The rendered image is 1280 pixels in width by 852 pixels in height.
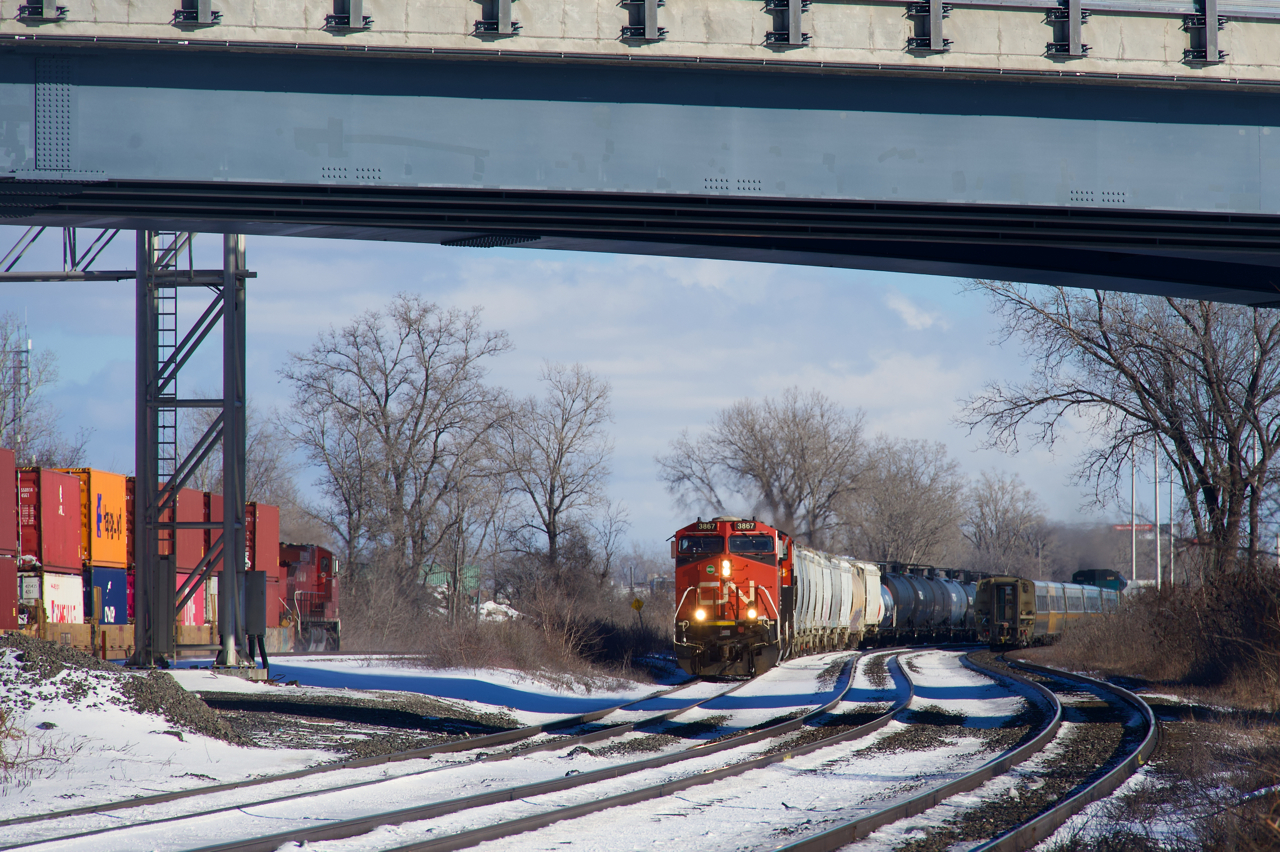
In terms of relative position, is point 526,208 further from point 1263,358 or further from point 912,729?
point 1263,358

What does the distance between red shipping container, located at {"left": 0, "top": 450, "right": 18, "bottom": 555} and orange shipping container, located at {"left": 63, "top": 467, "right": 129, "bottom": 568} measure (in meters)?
2.98

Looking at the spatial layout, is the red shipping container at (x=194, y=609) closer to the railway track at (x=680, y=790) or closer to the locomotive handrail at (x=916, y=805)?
the railway track at (x=680, y=790)

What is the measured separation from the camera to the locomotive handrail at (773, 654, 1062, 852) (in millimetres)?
7922

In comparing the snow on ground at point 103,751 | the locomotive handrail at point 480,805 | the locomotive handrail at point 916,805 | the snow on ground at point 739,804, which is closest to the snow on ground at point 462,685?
the snow on ground at point 103,751

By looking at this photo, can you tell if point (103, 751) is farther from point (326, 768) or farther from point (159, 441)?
point (159, 441)

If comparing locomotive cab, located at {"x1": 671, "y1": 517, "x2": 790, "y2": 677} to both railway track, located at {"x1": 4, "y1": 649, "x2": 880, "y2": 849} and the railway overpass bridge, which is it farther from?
the railway overpass bridge

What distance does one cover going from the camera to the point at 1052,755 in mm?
13086

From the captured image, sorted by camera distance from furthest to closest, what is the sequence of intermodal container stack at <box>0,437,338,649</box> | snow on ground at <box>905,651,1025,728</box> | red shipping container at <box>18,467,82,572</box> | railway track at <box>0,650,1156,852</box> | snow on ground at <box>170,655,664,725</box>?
red shipping container at <box>18,467,82,572</box>
intermodal container stack at <box>0,437,338,649</box>
snow on ground at <box>170,655,664,725</box>
snow on ground at <box>905,651,1025,728</box>
railway track at <box>0,650,1156,852</box>

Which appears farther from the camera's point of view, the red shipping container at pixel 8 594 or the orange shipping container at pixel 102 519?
the orange shipping container at pixel 102 519

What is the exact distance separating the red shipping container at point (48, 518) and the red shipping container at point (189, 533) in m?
4.41

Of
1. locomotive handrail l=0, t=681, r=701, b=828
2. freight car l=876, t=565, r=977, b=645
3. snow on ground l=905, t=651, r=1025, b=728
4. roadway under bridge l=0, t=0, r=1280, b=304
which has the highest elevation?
roadway under bridge l=0, t=0, r=1280, b=304

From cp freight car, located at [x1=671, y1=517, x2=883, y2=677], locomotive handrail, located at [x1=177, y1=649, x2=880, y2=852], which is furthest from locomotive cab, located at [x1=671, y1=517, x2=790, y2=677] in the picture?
locomotive handrail, located at [x1=177, y1=649, x2=880, y2=852]

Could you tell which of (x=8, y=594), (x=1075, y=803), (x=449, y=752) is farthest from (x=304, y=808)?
(x=8, y=594)

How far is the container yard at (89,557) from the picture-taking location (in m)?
21.6
